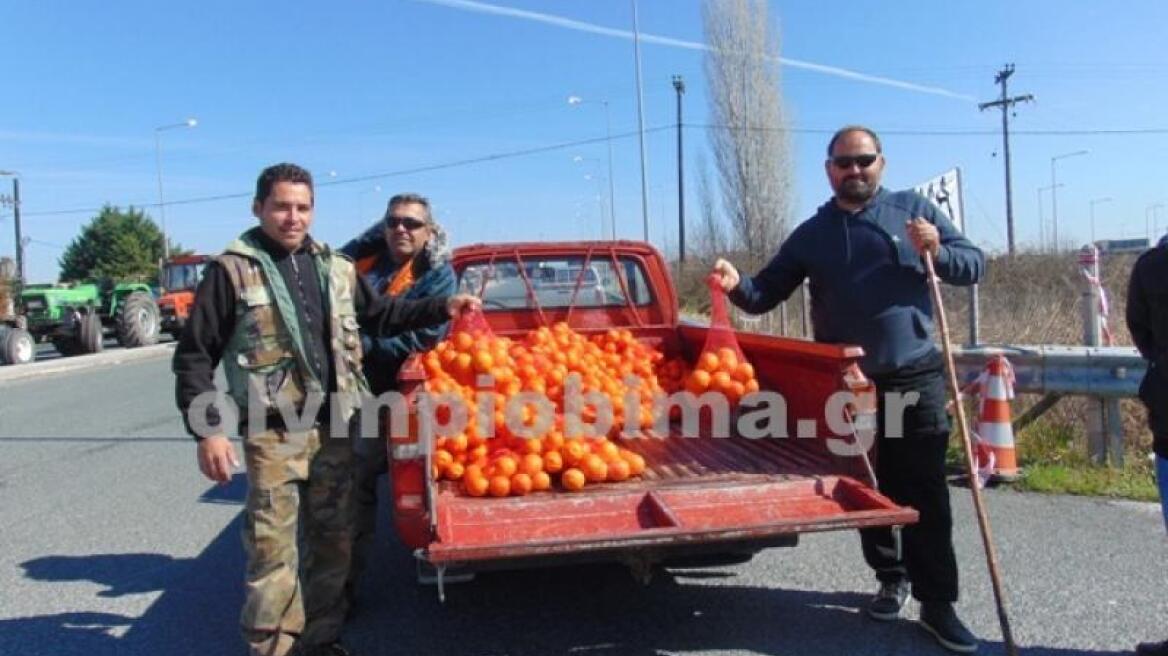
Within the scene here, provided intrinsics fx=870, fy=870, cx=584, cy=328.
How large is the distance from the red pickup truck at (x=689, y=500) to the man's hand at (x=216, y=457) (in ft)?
2.08

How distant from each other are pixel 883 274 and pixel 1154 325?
1.06 meters

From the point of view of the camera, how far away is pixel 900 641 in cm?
380

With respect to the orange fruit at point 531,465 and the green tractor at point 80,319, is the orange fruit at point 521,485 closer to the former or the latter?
the orange fruit at point 531,465

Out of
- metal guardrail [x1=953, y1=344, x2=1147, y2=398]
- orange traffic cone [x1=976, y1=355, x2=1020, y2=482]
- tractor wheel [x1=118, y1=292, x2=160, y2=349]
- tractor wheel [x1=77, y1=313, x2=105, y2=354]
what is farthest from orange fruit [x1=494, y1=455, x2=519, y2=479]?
tractor wheel [x1=118, y1=292, x2=160, y2=349]

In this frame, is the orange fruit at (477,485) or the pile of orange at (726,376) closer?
the orange fruit at (477,485)

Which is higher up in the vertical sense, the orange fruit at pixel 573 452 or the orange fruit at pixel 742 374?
the orange fruit at pixel 742 374

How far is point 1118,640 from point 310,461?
3487 millimetres

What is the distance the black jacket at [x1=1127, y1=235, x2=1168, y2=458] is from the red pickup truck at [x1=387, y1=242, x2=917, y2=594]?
1.04 meters

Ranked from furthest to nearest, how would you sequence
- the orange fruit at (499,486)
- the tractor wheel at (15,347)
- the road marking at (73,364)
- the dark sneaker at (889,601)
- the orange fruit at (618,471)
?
the tractor wheel at (15,347), the road marking at (73,364), the dark sneaker at (889,601), the orange fruit at (618,471), the orange fruit at (499,486)

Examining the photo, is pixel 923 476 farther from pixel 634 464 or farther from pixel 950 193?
pixel 950 193

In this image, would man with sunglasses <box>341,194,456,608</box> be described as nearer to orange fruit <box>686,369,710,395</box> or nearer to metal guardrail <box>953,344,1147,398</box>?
orange fruit <box>686,369,710,395</box>

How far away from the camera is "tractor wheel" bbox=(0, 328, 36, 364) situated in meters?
20.2

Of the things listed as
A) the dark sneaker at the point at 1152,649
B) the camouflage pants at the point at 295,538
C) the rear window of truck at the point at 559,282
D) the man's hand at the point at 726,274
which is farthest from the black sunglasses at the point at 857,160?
the camouflage pants at the point at 295,538

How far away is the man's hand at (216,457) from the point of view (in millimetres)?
3377
